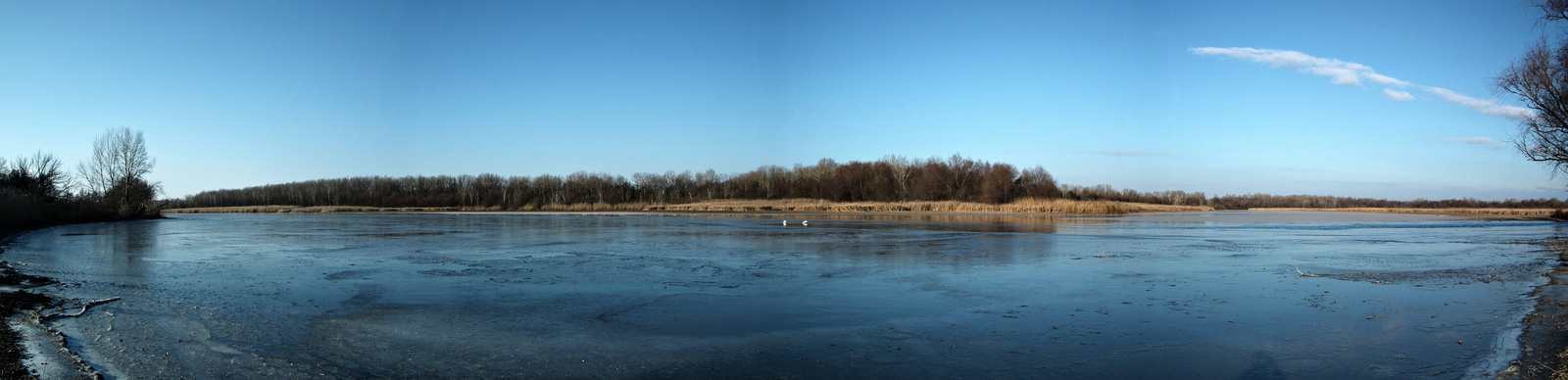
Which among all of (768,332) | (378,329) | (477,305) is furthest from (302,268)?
(768,332)

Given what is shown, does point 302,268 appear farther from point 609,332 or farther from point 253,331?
point 609,332

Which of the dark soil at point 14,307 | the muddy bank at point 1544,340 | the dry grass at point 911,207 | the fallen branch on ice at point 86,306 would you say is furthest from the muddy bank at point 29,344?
the dry grass at point 911,207

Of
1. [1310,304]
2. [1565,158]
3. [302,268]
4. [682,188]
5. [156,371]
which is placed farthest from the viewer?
[682,188]

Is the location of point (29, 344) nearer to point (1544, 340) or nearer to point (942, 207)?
point (1544, 340)

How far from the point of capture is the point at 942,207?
37812 millimetres

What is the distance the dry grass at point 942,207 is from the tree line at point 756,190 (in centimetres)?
505

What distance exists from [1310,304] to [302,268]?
10.6 meters

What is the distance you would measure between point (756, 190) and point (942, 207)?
24.2m

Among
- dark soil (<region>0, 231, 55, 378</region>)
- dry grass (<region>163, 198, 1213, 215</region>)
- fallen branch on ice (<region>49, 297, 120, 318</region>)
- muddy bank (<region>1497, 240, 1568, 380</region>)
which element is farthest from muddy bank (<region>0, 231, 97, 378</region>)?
dry grass (<region>163, 198, 1213, 215</region>)

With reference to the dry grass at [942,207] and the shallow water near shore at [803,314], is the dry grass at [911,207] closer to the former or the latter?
the dry grass at [942,207]

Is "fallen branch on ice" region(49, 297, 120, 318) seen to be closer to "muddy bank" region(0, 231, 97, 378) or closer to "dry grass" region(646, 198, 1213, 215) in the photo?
"muddy bank" region(0, 231, 97, 378)

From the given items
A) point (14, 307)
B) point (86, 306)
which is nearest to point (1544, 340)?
point (86, 306)

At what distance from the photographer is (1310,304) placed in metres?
6.07

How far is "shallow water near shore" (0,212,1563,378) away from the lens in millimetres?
4074
